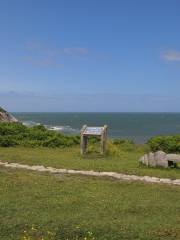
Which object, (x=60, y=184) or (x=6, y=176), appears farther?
(x=6, y=176)

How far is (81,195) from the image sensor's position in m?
12.8

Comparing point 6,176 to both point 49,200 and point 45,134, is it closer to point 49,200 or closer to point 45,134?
point 49,200

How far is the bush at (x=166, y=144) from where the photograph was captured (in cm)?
2311

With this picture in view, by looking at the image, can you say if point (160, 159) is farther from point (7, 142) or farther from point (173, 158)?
point (7, 142)

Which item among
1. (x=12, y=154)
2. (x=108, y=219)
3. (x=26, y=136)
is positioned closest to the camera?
(x=108, y=219)

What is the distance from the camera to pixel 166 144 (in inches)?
918

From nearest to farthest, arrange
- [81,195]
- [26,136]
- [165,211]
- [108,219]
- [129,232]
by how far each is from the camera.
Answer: [129,232] → [108,219] → [165,211] → [81,195] → [26,136]

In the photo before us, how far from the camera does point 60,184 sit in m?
14.3

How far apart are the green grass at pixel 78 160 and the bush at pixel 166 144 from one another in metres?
1.14

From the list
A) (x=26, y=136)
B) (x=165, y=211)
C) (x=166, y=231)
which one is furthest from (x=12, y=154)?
(x=166, y=231)

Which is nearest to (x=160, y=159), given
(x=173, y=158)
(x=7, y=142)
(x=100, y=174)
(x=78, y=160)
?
(x=173, y=158)

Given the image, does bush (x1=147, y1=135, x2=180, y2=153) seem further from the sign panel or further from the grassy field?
the grassy field

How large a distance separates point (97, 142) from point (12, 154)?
7813 mm

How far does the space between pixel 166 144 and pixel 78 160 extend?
5.45 metres
